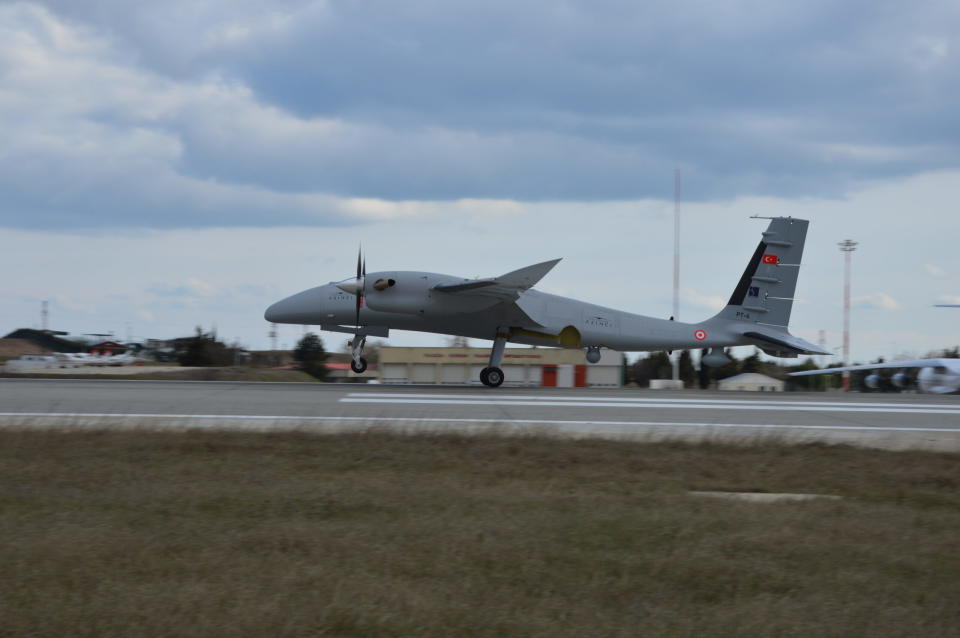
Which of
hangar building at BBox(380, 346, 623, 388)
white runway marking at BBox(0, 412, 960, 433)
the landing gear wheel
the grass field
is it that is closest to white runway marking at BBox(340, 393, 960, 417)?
white runway marking at BBox(0, 412, 960, 433)

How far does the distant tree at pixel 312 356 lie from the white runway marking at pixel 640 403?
123ft

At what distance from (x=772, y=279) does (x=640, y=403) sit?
10541mm

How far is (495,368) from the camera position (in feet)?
80.5

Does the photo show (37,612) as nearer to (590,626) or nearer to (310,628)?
(310,628)

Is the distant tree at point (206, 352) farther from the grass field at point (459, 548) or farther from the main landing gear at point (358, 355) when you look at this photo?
the grass field at point (459, 548)

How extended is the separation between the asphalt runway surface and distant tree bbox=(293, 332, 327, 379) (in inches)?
1356

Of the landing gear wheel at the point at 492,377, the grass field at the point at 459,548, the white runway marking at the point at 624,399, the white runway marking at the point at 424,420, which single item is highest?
the landing gear wheel at the point at 492,377

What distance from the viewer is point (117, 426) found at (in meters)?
13.1

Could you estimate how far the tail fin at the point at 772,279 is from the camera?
27219 millimetres

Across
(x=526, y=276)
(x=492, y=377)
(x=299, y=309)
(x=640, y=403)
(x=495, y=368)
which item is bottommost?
(x=640, y=403)

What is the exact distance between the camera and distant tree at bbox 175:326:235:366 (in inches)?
2311

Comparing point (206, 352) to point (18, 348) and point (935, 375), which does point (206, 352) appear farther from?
point (935, 375)

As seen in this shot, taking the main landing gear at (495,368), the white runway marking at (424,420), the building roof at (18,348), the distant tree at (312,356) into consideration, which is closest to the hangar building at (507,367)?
the main landing gear at (495,368)

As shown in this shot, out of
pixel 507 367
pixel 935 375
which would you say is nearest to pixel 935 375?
pixel 935 375
